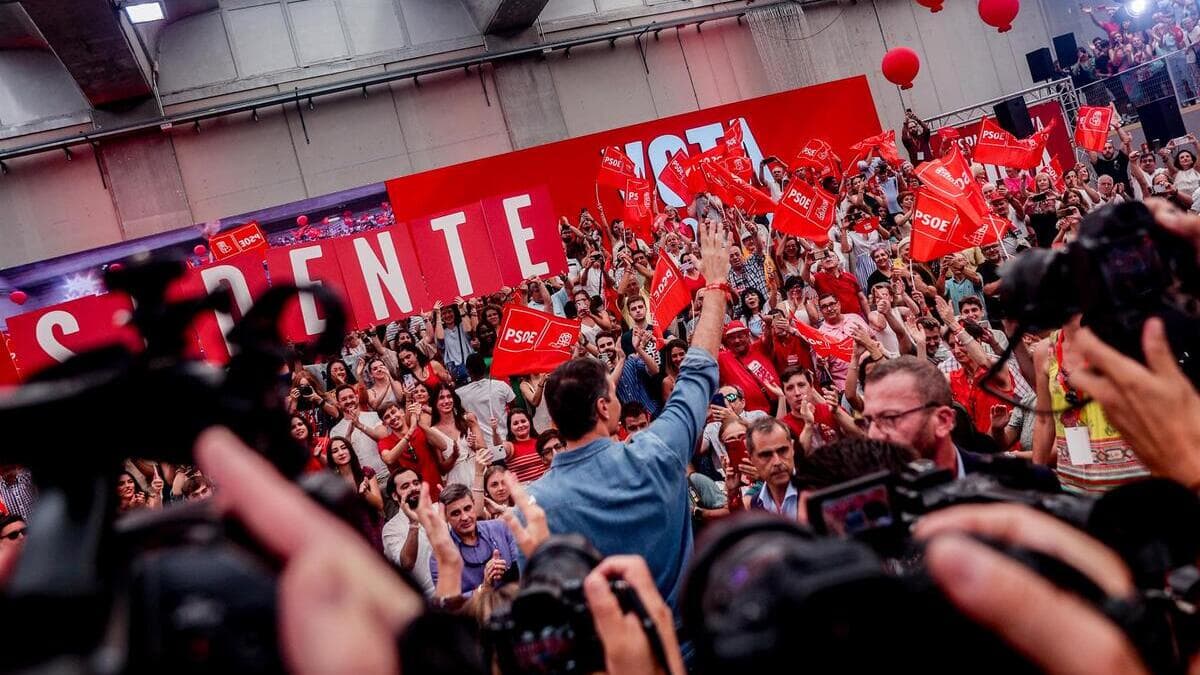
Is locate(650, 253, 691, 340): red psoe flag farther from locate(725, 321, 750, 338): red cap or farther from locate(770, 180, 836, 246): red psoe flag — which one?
locate(770, 180, 836, 246): red psoe flag

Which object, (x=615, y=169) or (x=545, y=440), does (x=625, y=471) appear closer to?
(x=545, y=440)

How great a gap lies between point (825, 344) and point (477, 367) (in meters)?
2.51

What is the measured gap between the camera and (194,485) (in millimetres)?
4648

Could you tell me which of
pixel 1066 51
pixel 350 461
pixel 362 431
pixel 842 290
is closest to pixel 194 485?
pixel 350 461

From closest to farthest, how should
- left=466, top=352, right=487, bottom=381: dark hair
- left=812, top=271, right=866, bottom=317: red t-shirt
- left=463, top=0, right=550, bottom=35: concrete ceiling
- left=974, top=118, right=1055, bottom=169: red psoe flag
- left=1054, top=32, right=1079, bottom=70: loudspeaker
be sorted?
left=466, top=352, right=487, bottom=381: dark hair, left=812, top=271, right=866, bottom=317: red t-shirt, left=974, top=118, right=1055, bottom=169: red psoe flag, left=463, top=0, right=550, bottom=35: concrete ceiling, left=1054, top=32, right=1079, bottom=70: loudspeaker

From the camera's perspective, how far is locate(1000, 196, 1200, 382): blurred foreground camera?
1.11m

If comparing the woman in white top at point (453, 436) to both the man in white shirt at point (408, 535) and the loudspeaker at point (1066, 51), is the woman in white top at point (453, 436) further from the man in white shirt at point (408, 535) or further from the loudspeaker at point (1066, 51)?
the loudspeaker at point (1066, 51)

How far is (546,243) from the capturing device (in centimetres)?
580

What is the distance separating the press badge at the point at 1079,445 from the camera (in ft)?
8.25

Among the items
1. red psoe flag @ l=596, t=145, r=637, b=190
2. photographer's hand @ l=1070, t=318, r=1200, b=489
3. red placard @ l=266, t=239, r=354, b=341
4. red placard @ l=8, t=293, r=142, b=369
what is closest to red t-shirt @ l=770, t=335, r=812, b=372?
red placard @ l=266, t=239, r=354, b=341

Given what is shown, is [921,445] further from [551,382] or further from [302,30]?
[302,30]

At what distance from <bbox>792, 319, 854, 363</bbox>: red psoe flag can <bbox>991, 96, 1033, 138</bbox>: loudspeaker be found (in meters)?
9.21

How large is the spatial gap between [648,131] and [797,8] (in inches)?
185

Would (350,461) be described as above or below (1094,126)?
below
